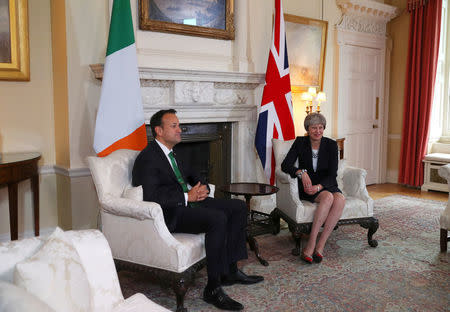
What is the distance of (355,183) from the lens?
365 centimetres

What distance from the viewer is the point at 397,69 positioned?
21.9ft

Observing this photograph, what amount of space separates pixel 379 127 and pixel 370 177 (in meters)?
0.83

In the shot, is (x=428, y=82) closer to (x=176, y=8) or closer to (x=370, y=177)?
(x=370, y=177)

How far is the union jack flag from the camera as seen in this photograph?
171 inches

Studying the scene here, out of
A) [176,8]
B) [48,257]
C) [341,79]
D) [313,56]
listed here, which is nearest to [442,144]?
[341,79]

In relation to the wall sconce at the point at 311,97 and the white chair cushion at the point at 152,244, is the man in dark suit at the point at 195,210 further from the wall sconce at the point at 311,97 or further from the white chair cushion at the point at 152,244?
the wall sconce at the point at 311,97

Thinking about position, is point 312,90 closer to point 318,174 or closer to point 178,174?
point 318,174

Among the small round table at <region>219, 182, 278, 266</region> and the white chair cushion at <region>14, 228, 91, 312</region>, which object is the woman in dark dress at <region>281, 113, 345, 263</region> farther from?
the white chair cushion at <region>14, 228, 91, 312</region>

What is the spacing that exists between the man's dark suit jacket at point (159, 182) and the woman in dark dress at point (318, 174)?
122cm

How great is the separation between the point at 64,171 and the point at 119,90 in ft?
2.82

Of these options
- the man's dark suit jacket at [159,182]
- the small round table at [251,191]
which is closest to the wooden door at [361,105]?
the small round table at [251,191]

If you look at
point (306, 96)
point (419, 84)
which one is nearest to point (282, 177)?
point (306, 96)

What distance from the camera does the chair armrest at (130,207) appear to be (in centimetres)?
235

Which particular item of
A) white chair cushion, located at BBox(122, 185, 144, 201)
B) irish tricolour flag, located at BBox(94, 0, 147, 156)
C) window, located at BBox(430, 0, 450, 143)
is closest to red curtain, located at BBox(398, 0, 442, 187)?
window, located at BBox(430, 0, 450, 143)
